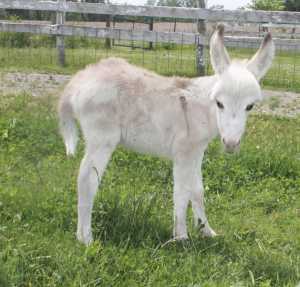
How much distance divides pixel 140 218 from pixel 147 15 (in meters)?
7.89

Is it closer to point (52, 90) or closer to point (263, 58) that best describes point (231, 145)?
point (263, 58)

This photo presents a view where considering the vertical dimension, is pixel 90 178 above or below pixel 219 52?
below

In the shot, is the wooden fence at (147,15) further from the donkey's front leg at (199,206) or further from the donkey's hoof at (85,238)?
the donkey's hoof at (85,238)

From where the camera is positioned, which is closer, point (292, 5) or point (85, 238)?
point (85, 238)

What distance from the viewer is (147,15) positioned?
11.3 meters

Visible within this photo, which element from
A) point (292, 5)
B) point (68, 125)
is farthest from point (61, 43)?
point (292, 5)

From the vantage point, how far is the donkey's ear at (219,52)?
3910 mm

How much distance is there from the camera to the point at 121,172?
5684 mm

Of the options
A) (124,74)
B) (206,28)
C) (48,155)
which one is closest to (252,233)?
(124,74)

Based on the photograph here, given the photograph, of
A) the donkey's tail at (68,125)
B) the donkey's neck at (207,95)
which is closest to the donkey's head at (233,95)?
the donkey's neck at (207,95)

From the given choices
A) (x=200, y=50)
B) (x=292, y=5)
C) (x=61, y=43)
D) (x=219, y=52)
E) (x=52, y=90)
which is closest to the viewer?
(x=219, y=52)

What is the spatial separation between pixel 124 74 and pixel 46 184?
1378 mm

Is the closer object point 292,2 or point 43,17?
point 43,17

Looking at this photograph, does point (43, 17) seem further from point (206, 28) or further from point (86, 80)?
point (86, 80)
